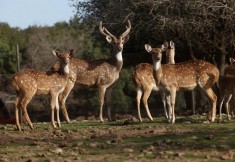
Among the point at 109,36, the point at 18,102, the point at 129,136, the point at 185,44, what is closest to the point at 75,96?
the point at 185,44

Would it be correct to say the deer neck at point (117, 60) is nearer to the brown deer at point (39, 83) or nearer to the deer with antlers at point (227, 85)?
the brown deer at point (39, 83)

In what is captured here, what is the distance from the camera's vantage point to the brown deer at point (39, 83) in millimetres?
15672

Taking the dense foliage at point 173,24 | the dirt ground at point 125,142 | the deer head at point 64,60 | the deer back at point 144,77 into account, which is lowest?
the dirt ground at point 125,142

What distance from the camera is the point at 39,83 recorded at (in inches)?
628

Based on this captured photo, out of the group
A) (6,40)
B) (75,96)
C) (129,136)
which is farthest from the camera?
(6,40)

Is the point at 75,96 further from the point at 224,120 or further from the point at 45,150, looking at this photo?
the point at 45,150

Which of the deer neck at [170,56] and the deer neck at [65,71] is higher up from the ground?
the deer neck at [170,56]

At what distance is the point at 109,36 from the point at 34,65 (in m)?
21.7

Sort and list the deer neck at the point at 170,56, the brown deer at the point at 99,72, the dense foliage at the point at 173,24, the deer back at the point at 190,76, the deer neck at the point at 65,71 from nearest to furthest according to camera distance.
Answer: the deer back at the point at 190,76 → the deer neck at the point at 65,71 → the brown deer at the point at 99,72 → the deer neck at the point at 170,56 → the dense foliage at the point at 173,24

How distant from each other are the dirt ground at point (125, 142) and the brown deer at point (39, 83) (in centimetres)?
63

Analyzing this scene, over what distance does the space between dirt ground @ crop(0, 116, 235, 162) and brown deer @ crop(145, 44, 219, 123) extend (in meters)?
0.81

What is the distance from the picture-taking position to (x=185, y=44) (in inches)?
958

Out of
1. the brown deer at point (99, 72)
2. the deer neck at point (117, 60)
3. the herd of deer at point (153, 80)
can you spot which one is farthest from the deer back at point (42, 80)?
the deer neck at point (117, 60)

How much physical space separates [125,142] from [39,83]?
13.7 feet
